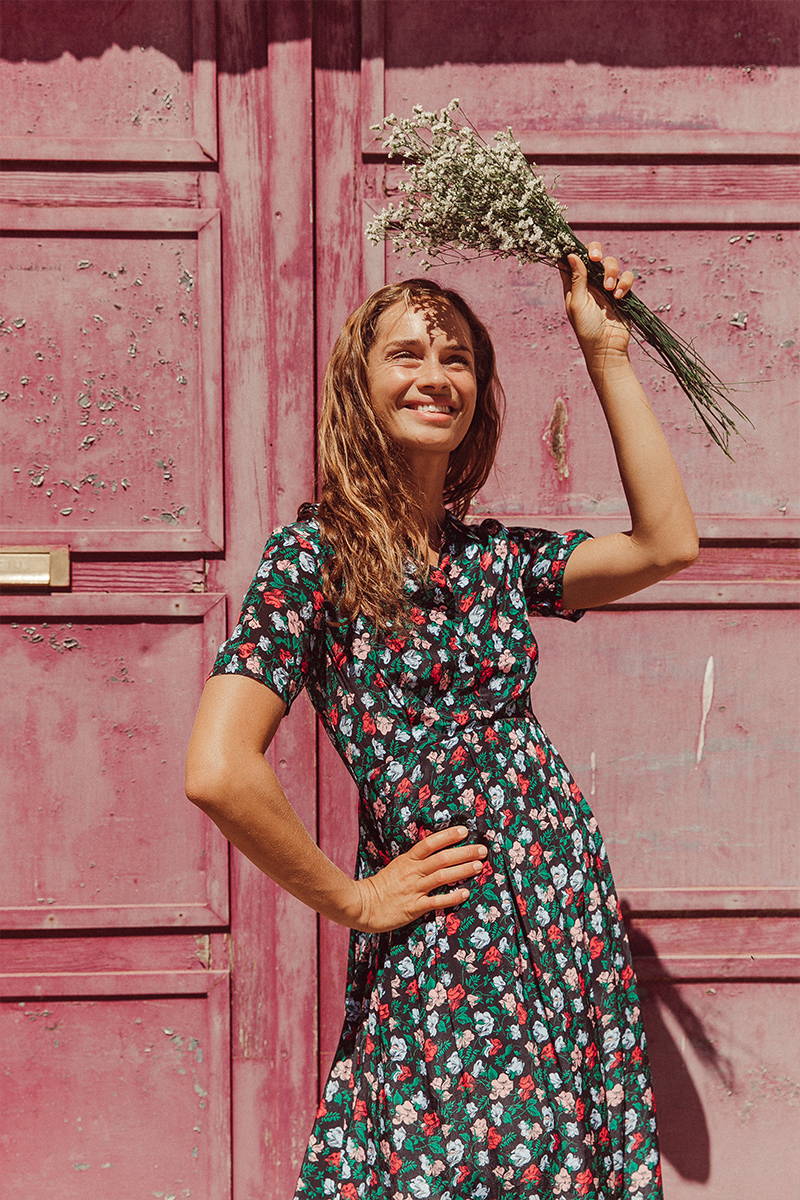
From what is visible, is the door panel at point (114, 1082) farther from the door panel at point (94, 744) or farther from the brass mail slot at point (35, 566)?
the brass mail slot at point (35, 566)

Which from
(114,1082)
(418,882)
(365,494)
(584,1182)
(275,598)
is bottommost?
(114,1082)

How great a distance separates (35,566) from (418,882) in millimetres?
1241

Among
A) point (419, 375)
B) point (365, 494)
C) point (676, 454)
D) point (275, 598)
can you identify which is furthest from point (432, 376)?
point (676, 454)

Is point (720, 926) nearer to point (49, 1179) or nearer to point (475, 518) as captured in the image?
point (475, 518)

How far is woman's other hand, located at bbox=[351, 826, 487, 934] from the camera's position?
5.04ft

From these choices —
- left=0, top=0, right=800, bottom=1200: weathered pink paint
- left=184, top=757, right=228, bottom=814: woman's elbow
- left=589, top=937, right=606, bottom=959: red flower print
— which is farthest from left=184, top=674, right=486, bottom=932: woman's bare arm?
left=0, top=0, right=800, bottom=1200: weathered pink paint

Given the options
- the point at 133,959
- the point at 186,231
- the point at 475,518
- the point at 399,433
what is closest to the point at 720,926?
the point at 475,518

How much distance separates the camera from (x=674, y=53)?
7.76 ft

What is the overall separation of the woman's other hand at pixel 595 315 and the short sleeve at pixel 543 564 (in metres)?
0.31

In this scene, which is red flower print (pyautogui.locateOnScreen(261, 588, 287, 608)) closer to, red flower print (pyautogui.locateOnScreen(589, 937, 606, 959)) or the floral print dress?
the floral print dress

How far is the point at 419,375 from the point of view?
1.62 m

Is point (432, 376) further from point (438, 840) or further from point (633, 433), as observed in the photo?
point (438, 840)

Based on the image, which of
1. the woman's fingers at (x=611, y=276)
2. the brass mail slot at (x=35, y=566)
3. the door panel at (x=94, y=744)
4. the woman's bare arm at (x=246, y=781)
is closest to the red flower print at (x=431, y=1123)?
the woman's bare arm at (x=246, y=781)

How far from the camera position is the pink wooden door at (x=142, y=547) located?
231 centimetres
